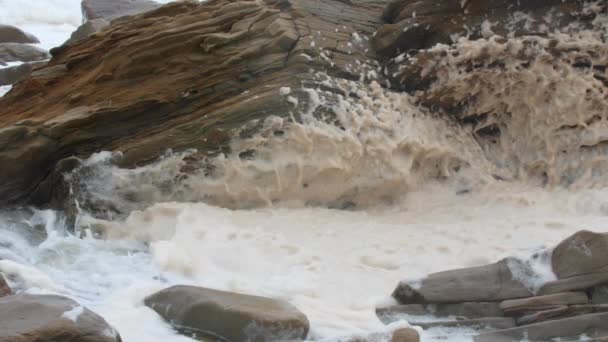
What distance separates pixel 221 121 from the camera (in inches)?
198

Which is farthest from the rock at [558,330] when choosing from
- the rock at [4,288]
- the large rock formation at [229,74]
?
the large rock formation at [229,74]

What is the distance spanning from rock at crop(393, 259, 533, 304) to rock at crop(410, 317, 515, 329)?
0.14 m

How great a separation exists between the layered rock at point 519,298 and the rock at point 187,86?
1814 mm

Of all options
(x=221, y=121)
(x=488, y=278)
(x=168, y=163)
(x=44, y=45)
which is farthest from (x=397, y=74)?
(x=44, y=45)

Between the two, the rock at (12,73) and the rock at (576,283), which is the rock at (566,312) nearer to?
the rock at (576,283)

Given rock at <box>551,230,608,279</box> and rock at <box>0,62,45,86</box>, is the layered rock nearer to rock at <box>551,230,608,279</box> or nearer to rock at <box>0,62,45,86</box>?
rock at <box>551,230,608,279</box>

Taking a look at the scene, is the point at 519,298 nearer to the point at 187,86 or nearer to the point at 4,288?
the point at 4,288

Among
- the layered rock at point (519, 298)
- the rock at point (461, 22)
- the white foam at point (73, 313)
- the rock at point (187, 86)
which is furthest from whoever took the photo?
the rock at point (461, 22)

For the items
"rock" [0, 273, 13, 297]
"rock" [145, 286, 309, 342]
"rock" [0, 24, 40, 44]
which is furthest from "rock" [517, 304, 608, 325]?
"rock" [0, 24, 40, 44]

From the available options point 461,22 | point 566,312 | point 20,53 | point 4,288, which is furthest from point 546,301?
point 20,53

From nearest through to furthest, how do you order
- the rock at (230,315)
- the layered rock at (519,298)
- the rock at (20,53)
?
1. the rock at (230,315)
2. the layered rock at (519,298)
3. the rock at (20,53)

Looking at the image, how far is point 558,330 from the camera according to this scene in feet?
10.1

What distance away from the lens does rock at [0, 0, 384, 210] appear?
5.07 m

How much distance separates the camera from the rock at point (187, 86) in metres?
5.07
